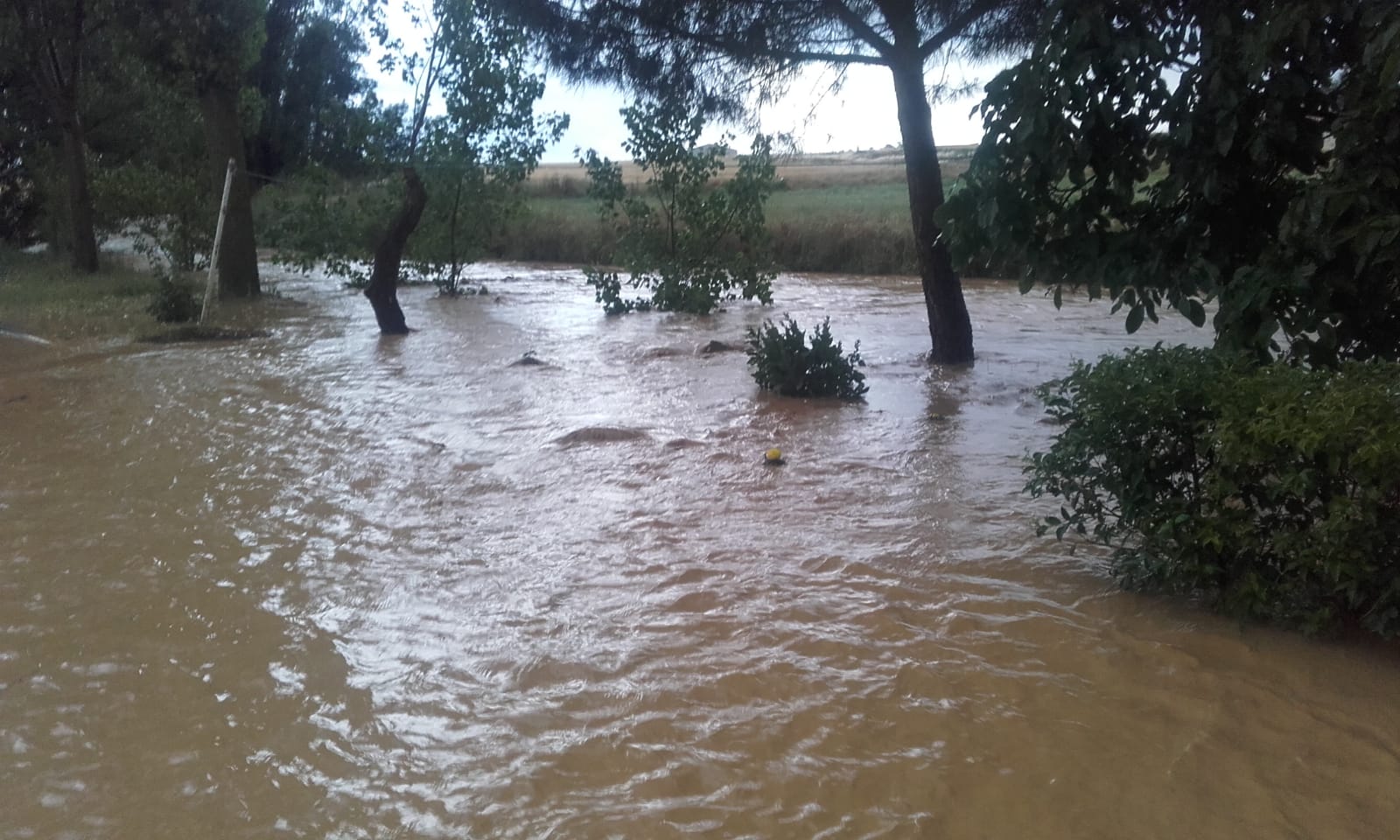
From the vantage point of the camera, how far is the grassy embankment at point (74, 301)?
1481 cm

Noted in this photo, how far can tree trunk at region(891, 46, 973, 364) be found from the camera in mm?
10734

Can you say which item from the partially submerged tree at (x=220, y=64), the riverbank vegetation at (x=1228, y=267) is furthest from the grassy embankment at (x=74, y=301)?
the riverbank vegetation at (x=1228, y=267)

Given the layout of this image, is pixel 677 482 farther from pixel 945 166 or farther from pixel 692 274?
pixel 945 166

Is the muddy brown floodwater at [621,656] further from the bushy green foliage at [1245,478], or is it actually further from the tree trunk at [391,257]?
the tree trunk at [391,257]

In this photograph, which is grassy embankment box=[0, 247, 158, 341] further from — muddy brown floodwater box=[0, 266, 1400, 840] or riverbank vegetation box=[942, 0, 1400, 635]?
riverbank vegetation box=[942, 0, 1400, 635]

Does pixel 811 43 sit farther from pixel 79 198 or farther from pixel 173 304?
pixel 79 198

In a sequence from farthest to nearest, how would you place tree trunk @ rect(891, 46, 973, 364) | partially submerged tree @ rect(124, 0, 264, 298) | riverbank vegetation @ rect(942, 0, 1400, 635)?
partially submerged tree @ rect(124, 0, 264, 298) < tree trunk @ rect(891, 46, 973, 364) < riverbank vegetation @ rect(942, 0, 1400, 635)

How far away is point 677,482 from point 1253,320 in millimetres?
3358

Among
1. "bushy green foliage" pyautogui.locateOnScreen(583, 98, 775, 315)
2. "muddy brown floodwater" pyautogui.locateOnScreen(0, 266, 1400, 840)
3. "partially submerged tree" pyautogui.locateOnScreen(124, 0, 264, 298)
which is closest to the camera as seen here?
"muddy brown floodwater" pyautogui.locateOnScreen(0, 266, 1400, 840)

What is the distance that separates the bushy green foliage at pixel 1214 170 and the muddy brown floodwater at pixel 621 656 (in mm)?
1461


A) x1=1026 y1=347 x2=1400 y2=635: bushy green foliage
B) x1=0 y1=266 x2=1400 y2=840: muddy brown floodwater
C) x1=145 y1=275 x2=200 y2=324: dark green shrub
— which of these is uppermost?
x1=145 y1=275 x2=200 y2=324: dark green shrub

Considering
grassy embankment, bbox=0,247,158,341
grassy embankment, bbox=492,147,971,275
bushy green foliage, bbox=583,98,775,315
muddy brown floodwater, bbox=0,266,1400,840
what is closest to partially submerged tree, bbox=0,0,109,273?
grassy embankment, bbox=0,247,158,341

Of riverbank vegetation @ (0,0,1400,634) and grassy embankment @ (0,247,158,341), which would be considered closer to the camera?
riverbank vegetation @ (0,0,1400,634)

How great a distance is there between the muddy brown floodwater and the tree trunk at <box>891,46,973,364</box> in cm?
300
